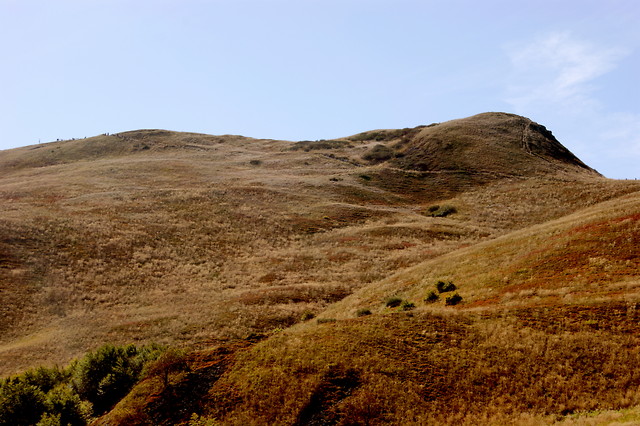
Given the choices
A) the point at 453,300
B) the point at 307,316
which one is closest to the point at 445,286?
the point at 453,300

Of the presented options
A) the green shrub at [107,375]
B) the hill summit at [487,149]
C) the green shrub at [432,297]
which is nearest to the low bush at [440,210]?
the hill summit at [487,149]

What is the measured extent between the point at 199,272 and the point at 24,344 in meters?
19.3

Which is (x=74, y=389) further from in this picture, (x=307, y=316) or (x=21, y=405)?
(x=307, y=316)

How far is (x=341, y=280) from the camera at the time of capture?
4331cm

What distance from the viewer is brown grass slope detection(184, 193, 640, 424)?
13570 millimetres

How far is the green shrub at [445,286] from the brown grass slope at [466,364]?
16.4 feet

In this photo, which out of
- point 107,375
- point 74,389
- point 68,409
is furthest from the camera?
point 74,389

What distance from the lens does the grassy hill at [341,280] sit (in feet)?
47.9

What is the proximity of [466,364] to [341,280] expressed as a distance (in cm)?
2784

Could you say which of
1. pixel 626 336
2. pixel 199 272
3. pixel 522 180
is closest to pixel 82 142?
pixel 199 272

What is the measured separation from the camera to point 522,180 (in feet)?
276

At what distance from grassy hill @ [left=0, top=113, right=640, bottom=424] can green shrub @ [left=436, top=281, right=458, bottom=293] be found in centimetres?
120

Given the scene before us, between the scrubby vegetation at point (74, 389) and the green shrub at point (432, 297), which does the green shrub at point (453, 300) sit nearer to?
the green shrub at point (432, 297)

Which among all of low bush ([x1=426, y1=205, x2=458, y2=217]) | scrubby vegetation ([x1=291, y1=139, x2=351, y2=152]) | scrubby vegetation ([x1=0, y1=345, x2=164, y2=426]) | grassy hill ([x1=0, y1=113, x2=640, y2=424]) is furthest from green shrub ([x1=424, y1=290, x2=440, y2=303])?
scrubby vegetation ([x1=291, y1=139, x2=351, y2=152])
